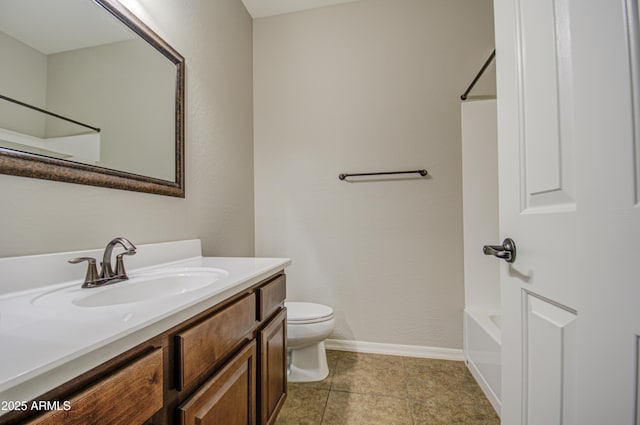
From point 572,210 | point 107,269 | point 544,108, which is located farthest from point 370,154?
point 107,269

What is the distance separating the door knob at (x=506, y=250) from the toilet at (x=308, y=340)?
1131 millimetres

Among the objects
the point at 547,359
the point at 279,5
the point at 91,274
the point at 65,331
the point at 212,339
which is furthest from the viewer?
the point at 279,5

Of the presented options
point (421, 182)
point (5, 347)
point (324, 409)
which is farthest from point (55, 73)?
point (421, 182)

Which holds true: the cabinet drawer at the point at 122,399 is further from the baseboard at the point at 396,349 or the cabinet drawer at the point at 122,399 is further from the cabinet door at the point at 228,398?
the baseboard at the point at 396,349

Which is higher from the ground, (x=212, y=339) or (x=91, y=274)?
(x=91, y=274)

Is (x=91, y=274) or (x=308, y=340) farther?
(x=308, y=340)

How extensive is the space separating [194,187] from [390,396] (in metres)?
1.59

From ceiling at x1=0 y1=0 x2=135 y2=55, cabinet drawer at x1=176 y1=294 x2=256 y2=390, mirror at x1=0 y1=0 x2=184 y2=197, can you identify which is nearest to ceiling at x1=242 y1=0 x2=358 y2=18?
mirror at x1=0 y1=0 x2=184 y2=197

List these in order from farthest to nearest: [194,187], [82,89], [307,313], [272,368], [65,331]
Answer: [307,313], [194,187], [272,368], [82,89], [65,331]

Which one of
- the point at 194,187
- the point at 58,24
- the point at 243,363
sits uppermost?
the point at 58,24

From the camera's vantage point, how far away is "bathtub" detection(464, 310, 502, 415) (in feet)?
4.57

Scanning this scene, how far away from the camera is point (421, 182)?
1983mm

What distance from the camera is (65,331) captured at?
46cm

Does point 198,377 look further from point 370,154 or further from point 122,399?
point 370,154
